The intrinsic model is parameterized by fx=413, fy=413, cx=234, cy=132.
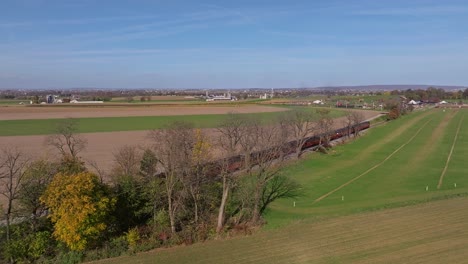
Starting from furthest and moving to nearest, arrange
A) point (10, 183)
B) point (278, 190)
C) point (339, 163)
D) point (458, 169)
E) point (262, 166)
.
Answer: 1. point (339, 163)
2. point (458, 169)
3. point (278, 190)
4. point (262, 166)
5. point (10, 183)

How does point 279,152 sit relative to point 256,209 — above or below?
above

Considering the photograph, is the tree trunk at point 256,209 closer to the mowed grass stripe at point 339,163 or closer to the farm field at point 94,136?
the mowed grass stripe at point 339,163

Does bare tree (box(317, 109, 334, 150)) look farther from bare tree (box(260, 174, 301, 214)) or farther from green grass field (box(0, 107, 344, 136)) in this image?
bare tree (box(260, 174, 301, 214))

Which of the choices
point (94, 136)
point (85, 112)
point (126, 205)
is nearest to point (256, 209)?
point (126, 205)

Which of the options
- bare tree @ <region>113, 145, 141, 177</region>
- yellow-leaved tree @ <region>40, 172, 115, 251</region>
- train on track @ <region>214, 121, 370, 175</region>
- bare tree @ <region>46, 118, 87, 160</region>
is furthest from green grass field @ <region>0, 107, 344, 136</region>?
yellow-leaved tree @ <region>40, 172, 115, 251</region>

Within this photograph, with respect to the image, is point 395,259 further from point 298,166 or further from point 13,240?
point 298,166

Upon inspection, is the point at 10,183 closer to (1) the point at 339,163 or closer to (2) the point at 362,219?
(2) the point at 362,219
